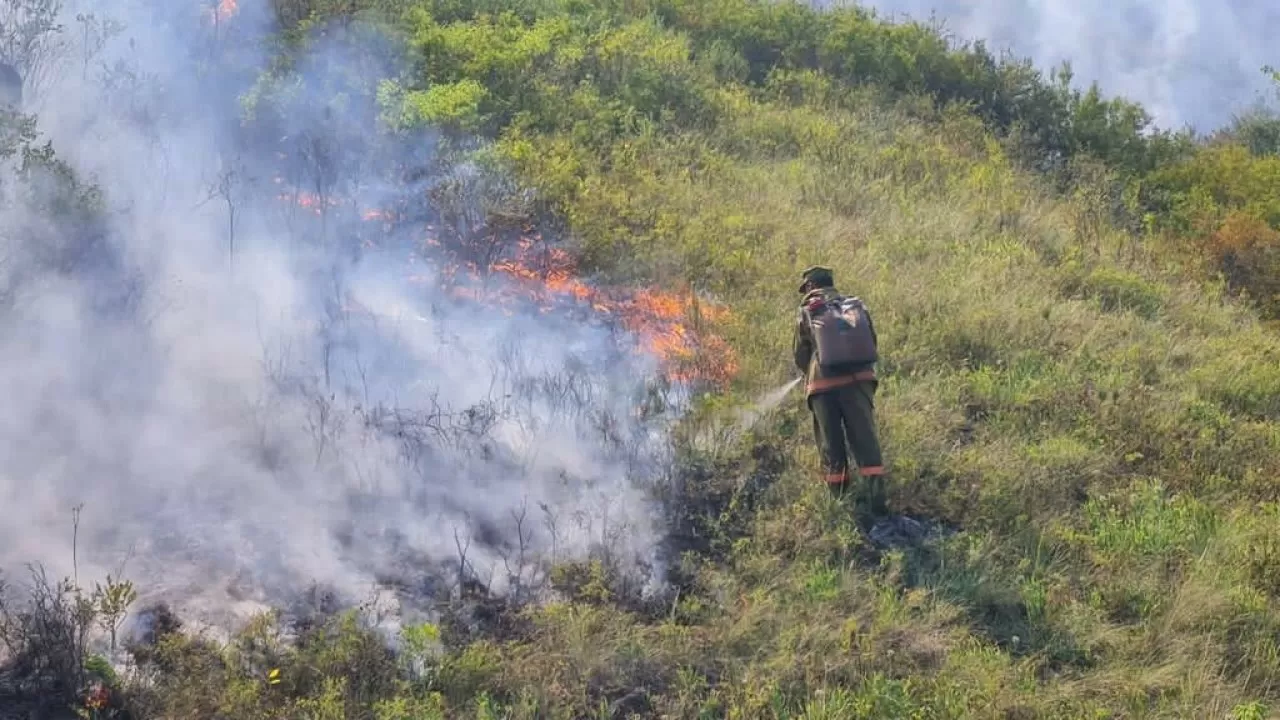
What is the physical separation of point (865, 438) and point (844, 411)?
0.19 meters

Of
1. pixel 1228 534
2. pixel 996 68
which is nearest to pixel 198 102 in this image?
pixel 1228 534

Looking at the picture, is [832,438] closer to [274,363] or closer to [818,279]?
[818,279]

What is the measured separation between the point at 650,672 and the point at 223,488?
7.73 feet

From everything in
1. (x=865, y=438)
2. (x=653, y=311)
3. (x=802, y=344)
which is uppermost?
(x=653, y=311)

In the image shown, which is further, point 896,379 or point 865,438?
point 896,379

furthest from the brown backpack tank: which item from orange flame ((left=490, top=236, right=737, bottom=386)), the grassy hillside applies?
orange flame ((left=490, top=236, right=737, bottom=386))

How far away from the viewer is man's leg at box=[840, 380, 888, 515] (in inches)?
221

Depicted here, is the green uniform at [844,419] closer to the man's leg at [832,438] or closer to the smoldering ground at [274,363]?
the man's leg at [832,438]

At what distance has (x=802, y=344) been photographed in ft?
19.3

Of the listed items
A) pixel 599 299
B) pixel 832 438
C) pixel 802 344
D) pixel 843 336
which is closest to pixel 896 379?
pixel 802 344

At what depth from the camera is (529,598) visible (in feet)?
16.0

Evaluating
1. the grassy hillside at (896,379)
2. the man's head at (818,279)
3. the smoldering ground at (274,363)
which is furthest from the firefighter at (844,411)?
the smoldering ground at (274,363)

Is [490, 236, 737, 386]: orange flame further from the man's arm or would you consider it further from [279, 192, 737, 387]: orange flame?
the man's arm

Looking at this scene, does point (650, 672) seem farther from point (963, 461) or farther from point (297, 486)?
point (963, 461)
